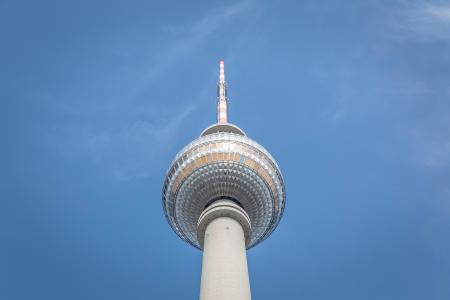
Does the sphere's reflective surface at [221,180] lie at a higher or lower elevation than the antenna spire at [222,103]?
lower

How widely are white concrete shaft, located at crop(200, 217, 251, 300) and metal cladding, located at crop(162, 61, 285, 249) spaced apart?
14.0ft

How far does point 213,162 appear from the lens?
163 ft

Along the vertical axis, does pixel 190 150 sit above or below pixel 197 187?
above

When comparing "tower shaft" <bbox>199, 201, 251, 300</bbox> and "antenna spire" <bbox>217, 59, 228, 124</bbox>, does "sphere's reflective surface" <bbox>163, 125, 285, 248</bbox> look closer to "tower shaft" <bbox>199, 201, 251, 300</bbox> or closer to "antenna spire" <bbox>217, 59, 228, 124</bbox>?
"tower shaft" <bbox>199, 201, 251, 300</bbox>

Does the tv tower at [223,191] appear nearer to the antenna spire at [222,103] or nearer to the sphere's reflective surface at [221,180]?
the sphere's reflective surface at [221,180]

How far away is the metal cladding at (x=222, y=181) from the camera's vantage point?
4969cm

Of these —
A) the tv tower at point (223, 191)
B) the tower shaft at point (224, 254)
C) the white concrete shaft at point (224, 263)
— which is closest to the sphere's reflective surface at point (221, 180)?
the tv tower at point (223, 191)

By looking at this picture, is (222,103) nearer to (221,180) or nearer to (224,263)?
(221,180)

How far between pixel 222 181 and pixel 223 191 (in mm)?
1052

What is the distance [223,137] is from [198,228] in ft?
31.0

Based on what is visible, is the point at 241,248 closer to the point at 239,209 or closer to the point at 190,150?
the point at 239,209

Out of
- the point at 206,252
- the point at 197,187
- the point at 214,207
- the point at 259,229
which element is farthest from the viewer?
the point at 259,229

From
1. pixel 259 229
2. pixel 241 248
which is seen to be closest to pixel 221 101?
pixel 259 229

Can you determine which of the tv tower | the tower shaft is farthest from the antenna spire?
the tower shaft
